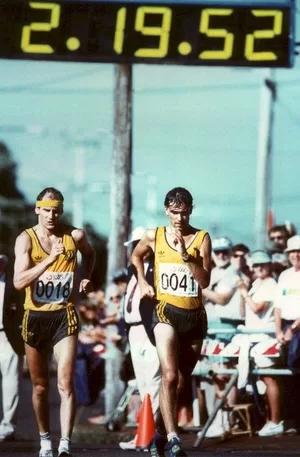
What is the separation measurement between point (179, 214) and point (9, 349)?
4.24m

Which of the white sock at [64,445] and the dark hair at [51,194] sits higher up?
the dark hair at [51,194]

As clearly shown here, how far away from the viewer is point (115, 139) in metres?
19.3

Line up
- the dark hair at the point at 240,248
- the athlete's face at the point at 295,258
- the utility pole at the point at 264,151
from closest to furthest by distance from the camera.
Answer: the athlete's face at the point at 295,258, the dark hair at the point at 240,248, the utility pole at the point at 264,151

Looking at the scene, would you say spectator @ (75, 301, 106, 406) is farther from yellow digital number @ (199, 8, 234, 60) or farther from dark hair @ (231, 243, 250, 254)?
yellow digital number @ (199, 8, 234, 60)

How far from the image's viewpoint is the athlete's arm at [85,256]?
41.1 ft

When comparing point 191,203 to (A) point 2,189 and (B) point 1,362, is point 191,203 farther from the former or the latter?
(A) point 2,189

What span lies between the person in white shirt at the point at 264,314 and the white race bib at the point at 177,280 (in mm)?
3179

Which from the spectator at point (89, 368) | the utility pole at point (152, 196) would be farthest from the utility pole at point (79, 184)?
the spectator at point (89, 368)

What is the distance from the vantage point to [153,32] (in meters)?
17.0

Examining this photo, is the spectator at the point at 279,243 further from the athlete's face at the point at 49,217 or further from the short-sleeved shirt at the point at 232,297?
the athlete's face at the point at 49,217

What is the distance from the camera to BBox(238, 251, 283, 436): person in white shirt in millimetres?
15344

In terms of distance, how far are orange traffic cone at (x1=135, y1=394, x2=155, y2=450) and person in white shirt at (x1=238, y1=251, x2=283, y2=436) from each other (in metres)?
1.59

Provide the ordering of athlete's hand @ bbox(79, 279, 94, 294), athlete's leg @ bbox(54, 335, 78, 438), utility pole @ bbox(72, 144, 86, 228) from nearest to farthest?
athlete's leg @ bbox(54, 335, 78, 438) < athlete's hand @ bbox(79, 279, 94, 294) < utility pole @ bbox(72, 144, 86, 228)

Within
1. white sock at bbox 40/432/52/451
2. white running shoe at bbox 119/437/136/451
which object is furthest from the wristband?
white running shoe at bbox 119/437/136/451
